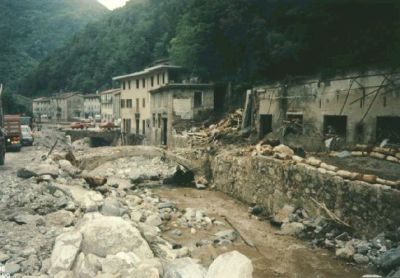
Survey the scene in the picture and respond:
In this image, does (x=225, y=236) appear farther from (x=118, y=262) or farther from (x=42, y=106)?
(x=42, y=106)

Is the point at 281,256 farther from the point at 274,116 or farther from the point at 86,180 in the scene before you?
the point at 274,116

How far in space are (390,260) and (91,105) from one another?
77.6m

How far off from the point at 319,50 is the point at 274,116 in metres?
5.23

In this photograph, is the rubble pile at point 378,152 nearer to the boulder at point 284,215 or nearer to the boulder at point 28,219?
the boulder at point 284,215

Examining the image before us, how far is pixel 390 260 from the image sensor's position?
33.8ft

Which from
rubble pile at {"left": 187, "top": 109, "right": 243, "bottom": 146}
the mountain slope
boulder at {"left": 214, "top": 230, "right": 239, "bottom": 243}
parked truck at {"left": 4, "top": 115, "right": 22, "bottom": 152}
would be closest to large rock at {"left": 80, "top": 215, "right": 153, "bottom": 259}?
boulder at {"left": 214, "top": 230, "right": 239, "bottom": 243}

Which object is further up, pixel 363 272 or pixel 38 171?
pixel 38 171

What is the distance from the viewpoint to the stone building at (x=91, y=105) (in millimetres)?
80625

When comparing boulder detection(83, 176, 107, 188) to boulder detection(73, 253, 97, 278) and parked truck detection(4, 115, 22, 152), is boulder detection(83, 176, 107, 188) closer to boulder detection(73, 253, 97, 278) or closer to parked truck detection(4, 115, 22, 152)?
parked truck detection(4, 115, 22, 152)

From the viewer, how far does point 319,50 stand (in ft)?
82.9

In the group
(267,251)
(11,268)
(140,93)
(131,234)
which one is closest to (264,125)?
(267,251)

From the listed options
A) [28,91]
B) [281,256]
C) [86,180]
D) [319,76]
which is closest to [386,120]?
[319,76]

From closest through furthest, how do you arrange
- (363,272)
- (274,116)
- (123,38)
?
1. (363,272)
2. (274,116)
3. (123,38)

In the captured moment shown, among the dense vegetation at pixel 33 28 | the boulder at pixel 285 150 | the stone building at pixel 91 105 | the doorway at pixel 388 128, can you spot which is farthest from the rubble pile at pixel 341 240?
the dense vegetation at pixel 33 28
